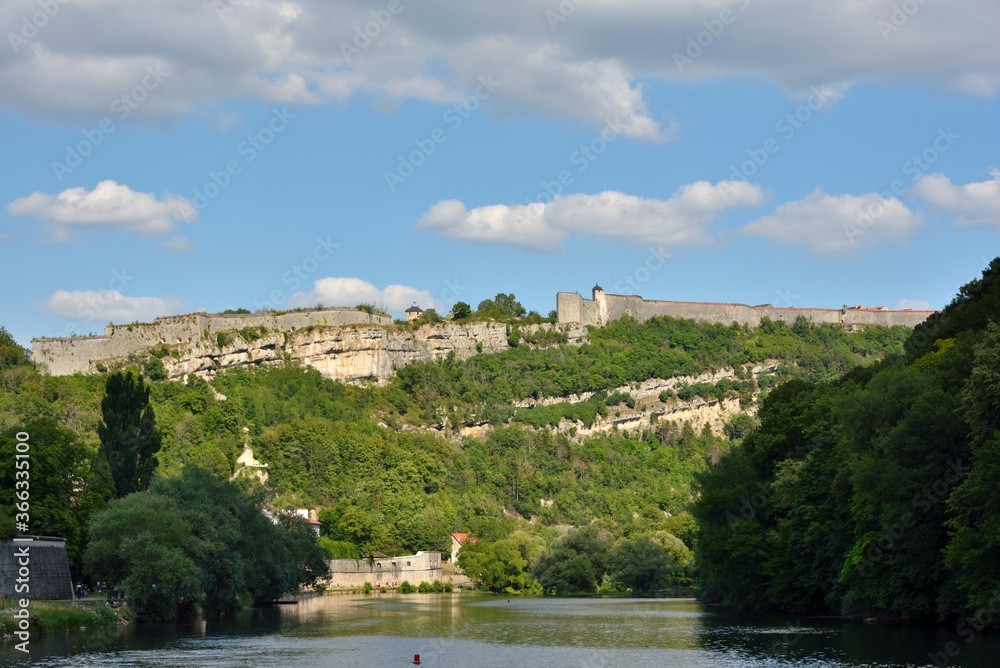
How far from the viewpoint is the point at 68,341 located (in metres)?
148

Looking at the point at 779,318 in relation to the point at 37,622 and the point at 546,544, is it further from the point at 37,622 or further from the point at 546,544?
the point at 37,622

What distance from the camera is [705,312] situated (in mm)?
185500

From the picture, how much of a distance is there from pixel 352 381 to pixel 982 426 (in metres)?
120

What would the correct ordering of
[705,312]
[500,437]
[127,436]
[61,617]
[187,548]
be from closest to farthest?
1. [61,617]
2. [187,548]
3. [127,436]
4. [500,437]
5. [705,312]

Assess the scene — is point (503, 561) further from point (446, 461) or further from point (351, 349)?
point (351, 349)

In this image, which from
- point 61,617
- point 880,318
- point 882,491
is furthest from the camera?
point 880,318

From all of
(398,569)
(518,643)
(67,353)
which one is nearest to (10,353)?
(67,353)

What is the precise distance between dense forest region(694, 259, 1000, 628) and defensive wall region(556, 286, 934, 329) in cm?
9978

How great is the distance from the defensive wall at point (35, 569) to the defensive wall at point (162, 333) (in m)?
91.5

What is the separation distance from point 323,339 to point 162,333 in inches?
742

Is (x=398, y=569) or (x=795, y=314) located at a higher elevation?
(x=795, y=314)

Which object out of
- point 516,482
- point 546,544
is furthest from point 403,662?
point 516,482

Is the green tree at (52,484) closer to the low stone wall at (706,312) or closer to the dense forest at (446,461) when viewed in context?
the dense forest at (446,461)

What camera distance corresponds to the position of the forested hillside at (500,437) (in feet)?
392
